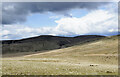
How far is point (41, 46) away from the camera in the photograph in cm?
16400

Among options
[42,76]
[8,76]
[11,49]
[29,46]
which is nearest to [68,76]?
[42,76]

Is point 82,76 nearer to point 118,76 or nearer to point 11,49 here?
point 118,76

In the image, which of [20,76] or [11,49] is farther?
[11,49]

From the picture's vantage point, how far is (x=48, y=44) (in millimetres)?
172125

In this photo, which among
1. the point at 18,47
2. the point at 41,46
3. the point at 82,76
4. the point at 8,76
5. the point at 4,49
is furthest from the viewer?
the point at 41,46

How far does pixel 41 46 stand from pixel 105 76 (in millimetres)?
150479

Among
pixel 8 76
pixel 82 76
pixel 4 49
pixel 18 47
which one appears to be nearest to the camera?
pixel 8 76

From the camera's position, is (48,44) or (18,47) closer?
(18,47)

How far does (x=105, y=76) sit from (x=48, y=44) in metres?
157

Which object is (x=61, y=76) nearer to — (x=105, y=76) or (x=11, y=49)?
(x=105, y=76)

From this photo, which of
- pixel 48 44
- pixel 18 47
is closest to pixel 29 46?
pixel 18 47

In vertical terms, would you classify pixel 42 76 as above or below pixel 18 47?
above

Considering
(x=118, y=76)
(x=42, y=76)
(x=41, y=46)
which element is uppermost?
(x=42, y=76)

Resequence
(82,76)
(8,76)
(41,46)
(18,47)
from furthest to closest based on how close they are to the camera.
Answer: (41,46)
(18,47)
(82,76)
(8,76)
